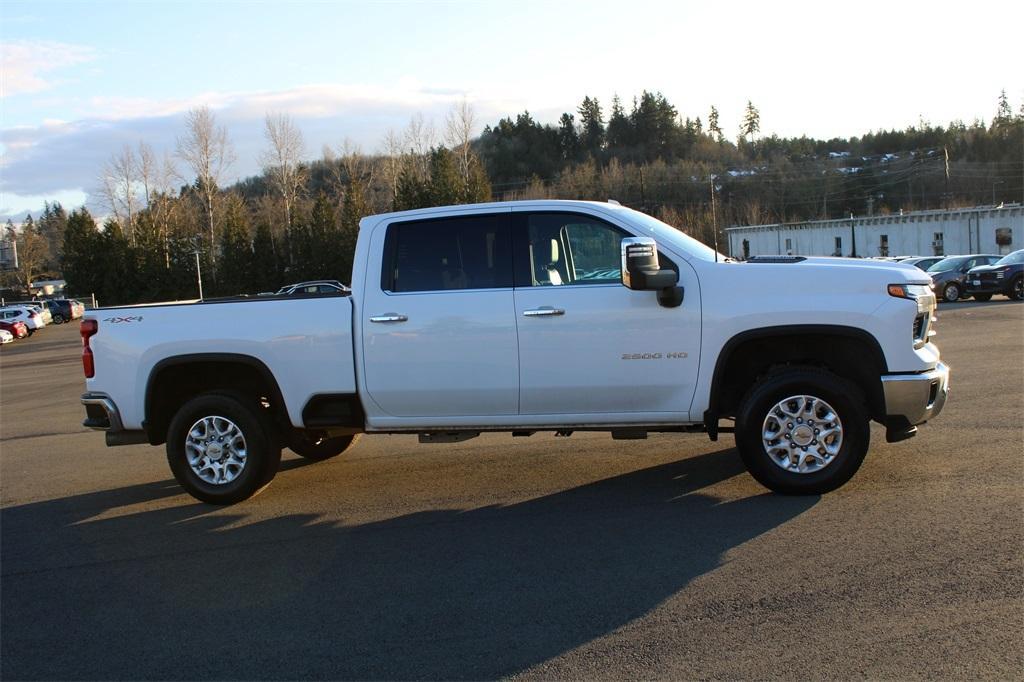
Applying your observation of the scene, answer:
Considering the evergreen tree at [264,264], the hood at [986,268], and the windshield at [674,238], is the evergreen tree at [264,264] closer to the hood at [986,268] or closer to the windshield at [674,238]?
the hood at [986,268]

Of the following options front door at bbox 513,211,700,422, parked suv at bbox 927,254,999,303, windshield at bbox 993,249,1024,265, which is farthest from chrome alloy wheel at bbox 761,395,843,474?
parked suv at bbox 927,254,999,303

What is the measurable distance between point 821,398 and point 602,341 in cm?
158

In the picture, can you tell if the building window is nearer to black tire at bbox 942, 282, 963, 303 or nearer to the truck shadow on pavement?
black tire at bbox 942, 282, 963, 303

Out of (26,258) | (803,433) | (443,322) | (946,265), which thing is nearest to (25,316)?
(946,265)

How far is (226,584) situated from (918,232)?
3274 inches

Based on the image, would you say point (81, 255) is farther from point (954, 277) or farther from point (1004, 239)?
point (1004, 239)

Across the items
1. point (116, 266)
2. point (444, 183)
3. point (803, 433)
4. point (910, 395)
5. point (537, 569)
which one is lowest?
point (537, 569)

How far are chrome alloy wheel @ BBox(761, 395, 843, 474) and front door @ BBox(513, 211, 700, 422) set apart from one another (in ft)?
2.04

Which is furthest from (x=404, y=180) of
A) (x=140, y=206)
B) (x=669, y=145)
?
(x=669, y=145)

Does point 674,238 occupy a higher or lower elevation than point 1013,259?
higher

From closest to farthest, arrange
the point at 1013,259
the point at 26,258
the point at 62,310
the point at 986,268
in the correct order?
the point at 1013,259
the point at 986,268
the point at 62,310
the point at 26,258

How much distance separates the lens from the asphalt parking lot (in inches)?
164

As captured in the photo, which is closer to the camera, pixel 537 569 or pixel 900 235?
pixel 537 569

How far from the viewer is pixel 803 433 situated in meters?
6.27
